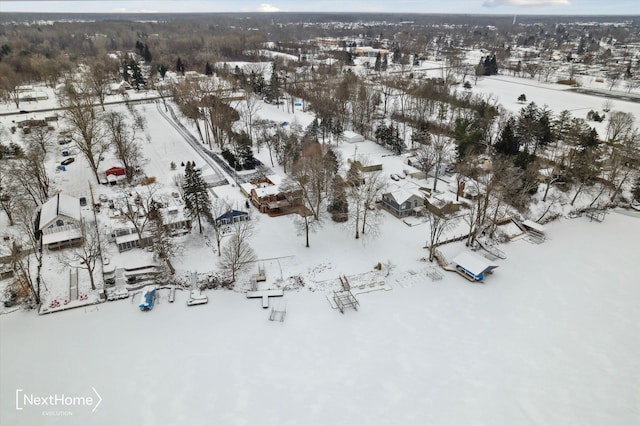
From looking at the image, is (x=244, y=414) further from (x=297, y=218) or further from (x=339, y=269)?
(x=297, y=218)

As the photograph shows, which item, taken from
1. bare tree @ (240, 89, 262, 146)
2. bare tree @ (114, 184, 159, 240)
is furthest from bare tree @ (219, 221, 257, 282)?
bare tree @ (240, 89, 262, 146)

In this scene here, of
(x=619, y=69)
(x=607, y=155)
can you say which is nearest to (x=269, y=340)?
(x=607, y=155)

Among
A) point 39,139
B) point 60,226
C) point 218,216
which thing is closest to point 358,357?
point 218,216

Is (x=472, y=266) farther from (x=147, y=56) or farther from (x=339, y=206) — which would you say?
(x=147, y=56)

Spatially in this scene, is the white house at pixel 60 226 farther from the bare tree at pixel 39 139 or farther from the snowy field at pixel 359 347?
the bare tree at pixel 39 139

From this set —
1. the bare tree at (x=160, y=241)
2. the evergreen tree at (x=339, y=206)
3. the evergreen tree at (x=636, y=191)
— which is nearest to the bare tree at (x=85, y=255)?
the bare tree at (x=160, y=241)

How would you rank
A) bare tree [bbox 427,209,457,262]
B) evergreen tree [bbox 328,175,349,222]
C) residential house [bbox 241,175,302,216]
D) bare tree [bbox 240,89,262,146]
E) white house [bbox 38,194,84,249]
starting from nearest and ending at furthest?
bare tree [bbox 427,209,457,262], white house [bbox 38,194,84,249], evergreen tree [bbox 328,175,349,222], residential house [bbox 241,175,302,216], bare tree [bbox 240,89,262,146]

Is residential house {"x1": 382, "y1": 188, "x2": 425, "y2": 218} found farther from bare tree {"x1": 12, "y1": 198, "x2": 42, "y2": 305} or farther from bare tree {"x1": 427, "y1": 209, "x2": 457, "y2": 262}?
bare tree {"x1": 12, "y1": 198, "x2": 42, "y2": 305}
